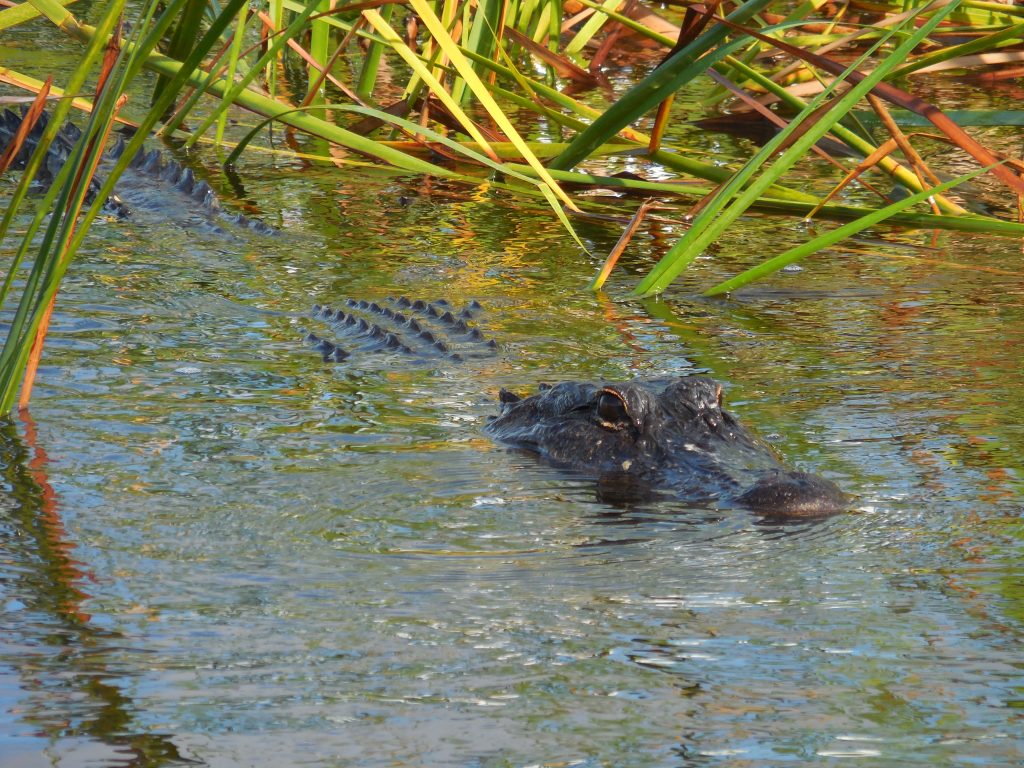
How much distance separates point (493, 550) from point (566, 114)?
4813 mm

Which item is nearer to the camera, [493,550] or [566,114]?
[493,550]

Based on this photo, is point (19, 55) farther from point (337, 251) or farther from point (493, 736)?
point (493, 736)

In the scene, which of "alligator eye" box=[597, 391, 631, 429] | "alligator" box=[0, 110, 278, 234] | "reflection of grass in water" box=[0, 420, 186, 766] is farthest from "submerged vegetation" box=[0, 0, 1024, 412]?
"alligator eye" box=[597, 391, 631, 429]

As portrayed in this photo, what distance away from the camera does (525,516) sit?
3707 mm

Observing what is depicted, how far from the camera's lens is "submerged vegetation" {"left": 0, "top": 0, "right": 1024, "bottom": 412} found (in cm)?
369

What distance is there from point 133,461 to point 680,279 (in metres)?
3.13

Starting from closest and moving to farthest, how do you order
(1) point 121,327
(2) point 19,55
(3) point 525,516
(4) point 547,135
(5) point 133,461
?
(3) point 525,516 → (5) point 133,461 → (1) point 121,327 → (4) point 547,135 → (2) point 19,55

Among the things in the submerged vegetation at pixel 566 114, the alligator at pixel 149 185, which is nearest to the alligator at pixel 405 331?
the submerged vegetation at pixel 566 114

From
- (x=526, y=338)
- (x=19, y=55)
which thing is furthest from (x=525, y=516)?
(x=19, y=55)

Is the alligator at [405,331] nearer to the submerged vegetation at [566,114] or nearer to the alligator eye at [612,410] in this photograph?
the submerged vegetation at [566,114]

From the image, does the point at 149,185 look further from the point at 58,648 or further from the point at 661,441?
the point at 58,648

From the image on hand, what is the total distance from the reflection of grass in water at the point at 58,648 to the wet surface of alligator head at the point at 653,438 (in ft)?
4.79

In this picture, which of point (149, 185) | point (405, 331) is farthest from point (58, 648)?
point (149, 185)

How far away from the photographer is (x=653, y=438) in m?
4.17
